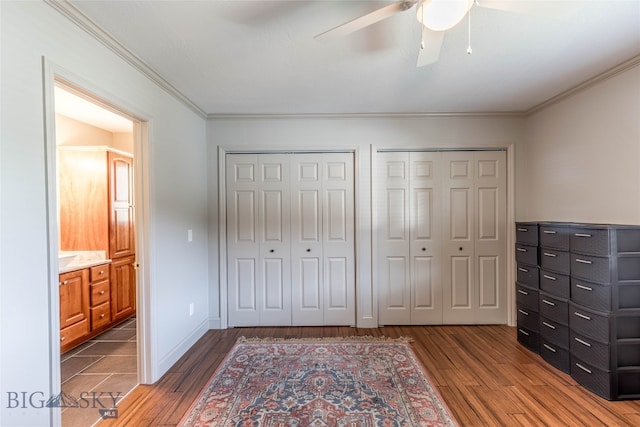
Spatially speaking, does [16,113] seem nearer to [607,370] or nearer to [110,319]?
[110,319]

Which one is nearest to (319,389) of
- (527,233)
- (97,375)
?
(97,375)

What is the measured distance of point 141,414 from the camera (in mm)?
1891

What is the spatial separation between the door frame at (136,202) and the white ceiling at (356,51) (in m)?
0.41

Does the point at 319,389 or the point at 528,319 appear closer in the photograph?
the point at 319,389

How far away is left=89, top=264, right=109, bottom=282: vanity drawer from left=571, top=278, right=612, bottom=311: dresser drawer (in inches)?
178

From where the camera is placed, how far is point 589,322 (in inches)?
82.0

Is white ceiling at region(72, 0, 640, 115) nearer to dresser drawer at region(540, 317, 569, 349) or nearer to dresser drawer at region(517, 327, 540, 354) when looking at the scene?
dresser drawer at region(540, 317, 569, 349)

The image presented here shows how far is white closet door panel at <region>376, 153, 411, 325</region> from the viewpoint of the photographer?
3303 mm

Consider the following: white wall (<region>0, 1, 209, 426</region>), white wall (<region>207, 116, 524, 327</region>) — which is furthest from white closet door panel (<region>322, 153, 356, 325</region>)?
white wall (<region>0, 1, 209, 426</region>)

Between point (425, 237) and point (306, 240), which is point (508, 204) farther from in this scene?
point (306, 240)

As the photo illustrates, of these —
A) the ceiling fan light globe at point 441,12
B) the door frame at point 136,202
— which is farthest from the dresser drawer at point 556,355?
the door frame at point 136,202

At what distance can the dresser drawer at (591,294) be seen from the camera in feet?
6.49

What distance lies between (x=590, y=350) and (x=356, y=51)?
2.79 metres

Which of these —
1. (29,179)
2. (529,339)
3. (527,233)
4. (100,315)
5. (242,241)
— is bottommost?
(529,339)
